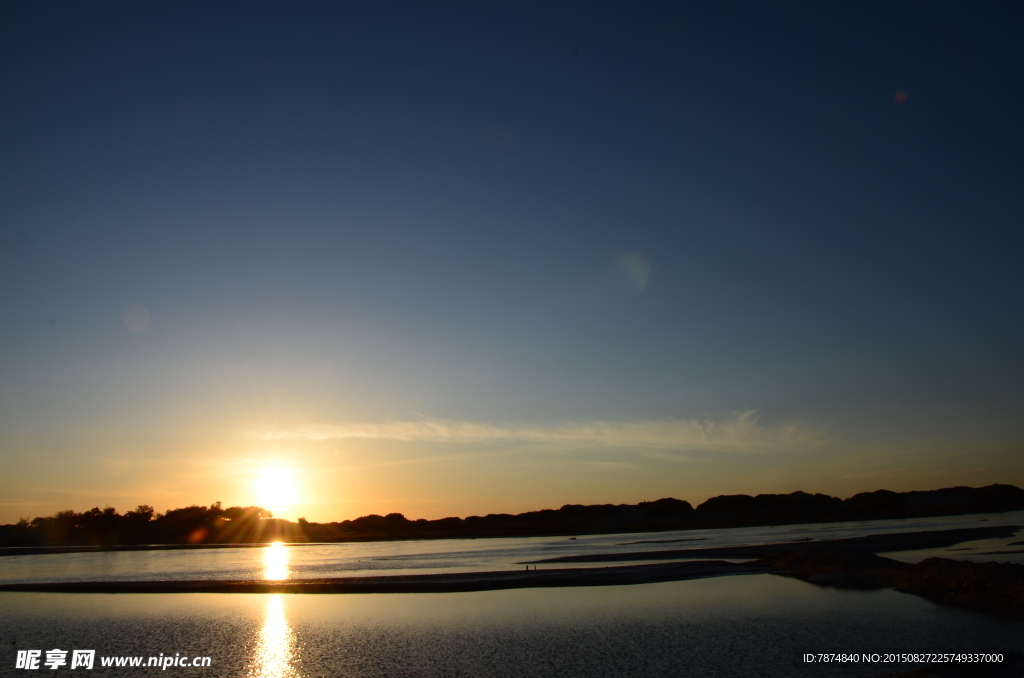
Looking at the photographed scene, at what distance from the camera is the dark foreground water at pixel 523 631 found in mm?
19703

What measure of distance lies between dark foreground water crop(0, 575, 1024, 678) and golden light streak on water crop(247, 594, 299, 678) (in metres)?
0.07

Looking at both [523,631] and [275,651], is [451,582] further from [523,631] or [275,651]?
[275,651]

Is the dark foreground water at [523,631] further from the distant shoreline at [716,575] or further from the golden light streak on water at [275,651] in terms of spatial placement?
the distant shoreline at [716,575]

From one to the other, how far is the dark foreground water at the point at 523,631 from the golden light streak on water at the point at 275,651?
7 centimetres

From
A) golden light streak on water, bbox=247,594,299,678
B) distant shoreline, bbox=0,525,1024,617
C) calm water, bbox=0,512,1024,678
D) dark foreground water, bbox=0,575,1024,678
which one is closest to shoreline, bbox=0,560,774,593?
distant shoreline, bbox=0,525,1024,617

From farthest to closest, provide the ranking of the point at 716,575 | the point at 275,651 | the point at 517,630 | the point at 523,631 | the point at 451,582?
1. the point at 451,582
2. the point at 716,575
3. the point at 517,630
4. the point at 523,631
5. the point at 275,651

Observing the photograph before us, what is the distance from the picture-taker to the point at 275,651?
22859 mm

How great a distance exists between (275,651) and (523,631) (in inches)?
377

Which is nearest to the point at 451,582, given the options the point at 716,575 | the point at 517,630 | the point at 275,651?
the point at 517,630

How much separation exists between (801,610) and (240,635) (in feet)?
80.5

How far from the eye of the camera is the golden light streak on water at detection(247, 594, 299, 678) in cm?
1988

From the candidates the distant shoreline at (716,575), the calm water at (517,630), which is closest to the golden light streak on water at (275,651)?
the calm water at (517,630)

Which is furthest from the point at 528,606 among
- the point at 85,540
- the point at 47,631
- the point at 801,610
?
the point at 85,540

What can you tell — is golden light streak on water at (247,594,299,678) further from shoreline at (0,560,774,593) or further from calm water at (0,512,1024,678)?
shoreline at (0,560,774,593)
